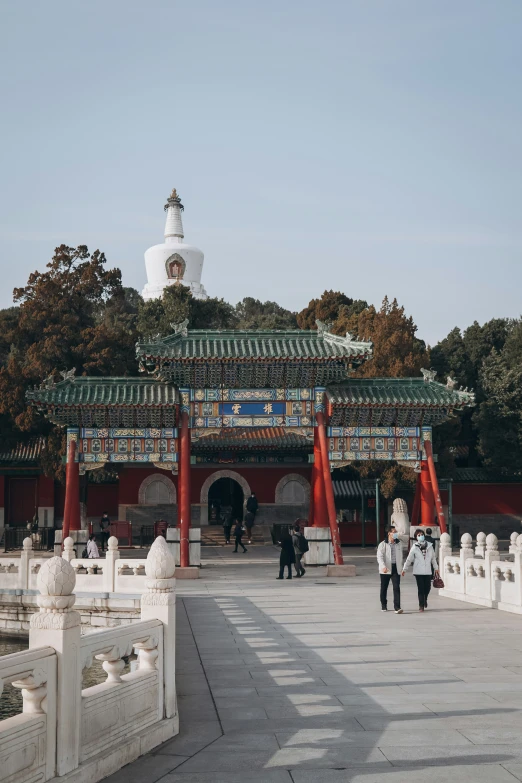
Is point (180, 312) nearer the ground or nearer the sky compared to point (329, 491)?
nearer the sky

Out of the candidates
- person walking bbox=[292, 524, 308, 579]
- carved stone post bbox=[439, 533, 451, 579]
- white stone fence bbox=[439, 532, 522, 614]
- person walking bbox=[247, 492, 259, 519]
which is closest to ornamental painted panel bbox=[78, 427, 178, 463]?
person walking bbox=[292, 524, 308, 579]

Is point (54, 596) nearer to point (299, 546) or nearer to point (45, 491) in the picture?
point (299, 546)

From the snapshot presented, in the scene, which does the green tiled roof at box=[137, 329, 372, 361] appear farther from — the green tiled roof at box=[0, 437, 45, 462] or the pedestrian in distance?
the green tiled roof at box=[0, 437, 45, 462]

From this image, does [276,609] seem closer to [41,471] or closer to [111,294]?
[41,471]

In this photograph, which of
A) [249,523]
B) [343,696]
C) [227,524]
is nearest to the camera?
[343,696]

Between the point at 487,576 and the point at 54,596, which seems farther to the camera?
the point at 487,576

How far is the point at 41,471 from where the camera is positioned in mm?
37375

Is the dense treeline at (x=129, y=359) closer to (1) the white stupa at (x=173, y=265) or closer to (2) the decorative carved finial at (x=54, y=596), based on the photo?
(1) the white stupa at (x=173, y=265)

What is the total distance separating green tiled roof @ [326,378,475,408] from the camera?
27328 mm

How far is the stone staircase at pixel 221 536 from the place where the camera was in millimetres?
36219

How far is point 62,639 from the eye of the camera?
267 inches

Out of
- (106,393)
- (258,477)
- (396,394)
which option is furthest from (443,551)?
(258,477)

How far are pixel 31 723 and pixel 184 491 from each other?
64.5 feet

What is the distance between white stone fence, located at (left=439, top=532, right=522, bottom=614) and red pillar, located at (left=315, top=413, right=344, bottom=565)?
4.33 m
